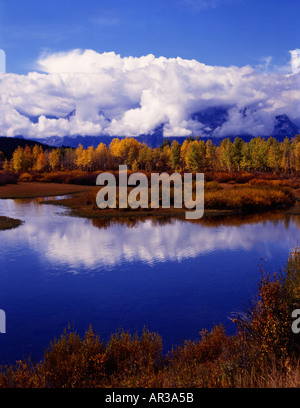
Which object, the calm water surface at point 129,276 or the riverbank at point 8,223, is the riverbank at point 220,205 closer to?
the calm water surface at point 129,276

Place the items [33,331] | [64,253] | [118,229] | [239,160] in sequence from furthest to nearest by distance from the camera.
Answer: [239,160] < [118,229] < [64,253] < [33,331]

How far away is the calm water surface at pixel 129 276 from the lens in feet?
37.5

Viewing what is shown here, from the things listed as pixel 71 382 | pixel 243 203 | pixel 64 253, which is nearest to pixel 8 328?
pixel 71 382

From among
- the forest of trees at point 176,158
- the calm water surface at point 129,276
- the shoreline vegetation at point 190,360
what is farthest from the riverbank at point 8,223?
the forest of trees at point 176,158


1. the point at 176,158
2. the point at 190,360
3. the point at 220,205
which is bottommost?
the point at 190,360

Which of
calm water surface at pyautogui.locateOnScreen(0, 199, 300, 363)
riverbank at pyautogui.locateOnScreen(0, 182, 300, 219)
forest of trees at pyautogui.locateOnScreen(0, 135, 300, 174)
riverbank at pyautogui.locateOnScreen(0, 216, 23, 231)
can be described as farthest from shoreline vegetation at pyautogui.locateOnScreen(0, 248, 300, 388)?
forest of trees at pyautogui.locateOnScreen(0, 135, 300, 174)

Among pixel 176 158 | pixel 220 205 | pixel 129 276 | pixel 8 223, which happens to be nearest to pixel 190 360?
pixel 129 276

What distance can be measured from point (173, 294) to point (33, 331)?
5153mm

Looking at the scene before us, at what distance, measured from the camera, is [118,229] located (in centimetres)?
2750

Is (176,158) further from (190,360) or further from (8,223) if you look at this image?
(190,360)

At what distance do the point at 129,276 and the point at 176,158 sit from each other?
117 metres

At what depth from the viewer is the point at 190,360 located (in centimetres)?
839

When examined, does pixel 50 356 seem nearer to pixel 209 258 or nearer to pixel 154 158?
pixel 209 258

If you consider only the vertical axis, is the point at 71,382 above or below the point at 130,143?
below
